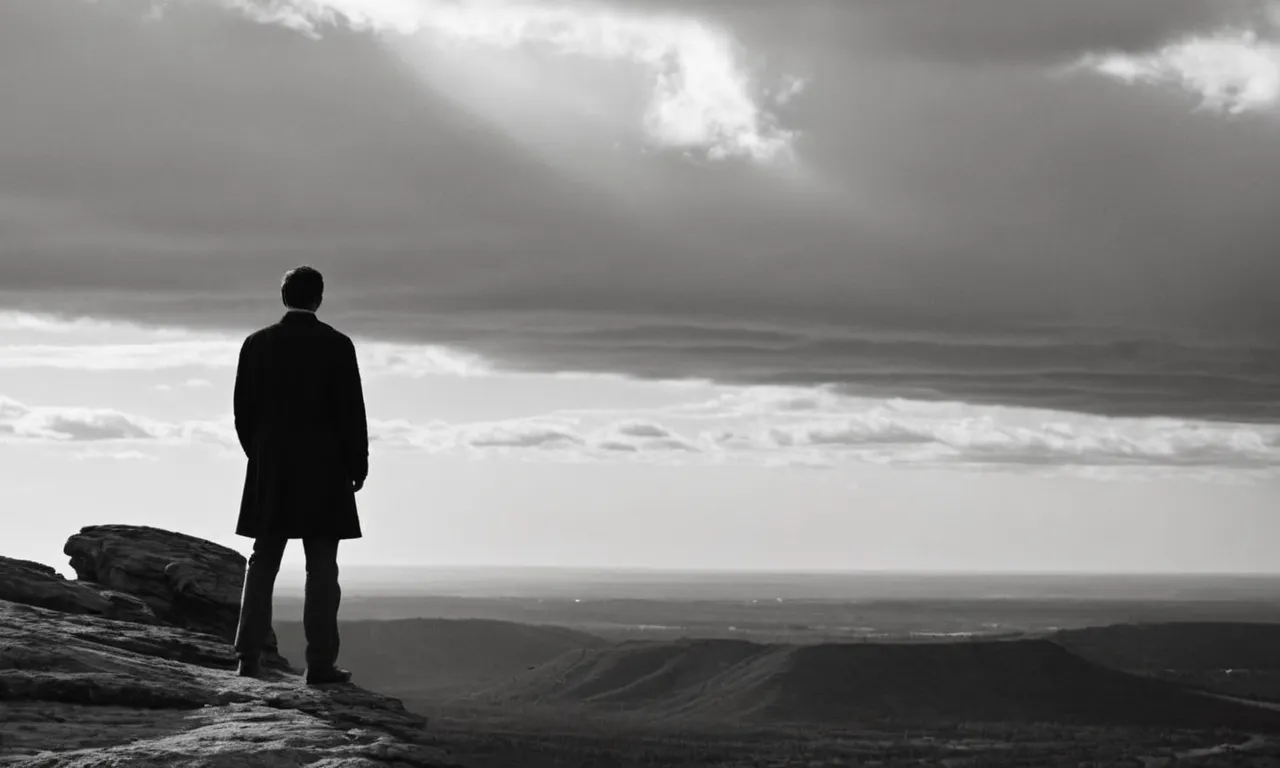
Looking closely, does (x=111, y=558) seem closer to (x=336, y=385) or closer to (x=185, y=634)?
(x=185, y=634)

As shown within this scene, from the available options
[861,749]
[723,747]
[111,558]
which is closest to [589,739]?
[723,747]

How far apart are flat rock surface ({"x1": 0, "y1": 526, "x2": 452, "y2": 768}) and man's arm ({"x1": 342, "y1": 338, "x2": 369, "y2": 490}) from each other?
6.63 feet

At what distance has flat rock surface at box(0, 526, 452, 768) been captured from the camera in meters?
11.6

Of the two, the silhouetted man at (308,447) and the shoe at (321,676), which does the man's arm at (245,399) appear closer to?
the silhouetted man at (308,447)

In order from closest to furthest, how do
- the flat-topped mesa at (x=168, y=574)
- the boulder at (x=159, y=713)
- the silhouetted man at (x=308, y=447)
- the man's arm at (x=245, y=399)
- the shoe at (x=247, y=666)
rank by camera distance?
the boulder at (x=159, y=713) → the silhouetted man at (x=308, y=447) → the man's arm at (x=245, y=399) → the shoe at (x=247, y=666) → the flat-topped mesa at (x=168, y=574)

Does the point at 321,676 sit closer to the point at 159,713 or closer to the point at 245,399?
the point at 159,713

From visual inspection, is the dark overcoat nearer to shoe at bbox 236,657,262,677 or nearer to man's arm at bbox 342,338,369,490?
man's arm at bbox 342,338,369,490

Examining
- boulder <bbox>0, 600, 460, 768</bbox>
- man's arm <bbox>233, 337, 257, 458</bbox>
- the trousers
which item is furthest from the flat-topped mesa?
man's arm <bbox>233, 337, 257, 458</bbox>

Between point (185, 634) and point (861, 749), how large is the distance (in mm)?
178179

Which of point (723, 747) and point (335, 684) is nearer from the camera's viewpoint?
point (335, 684)

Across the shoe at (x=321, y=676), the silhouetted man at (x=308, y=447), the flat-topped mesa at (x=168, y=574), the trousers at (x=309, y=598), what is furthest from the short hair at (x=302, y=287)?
the flat-topped mesa at (x=168, y=574)

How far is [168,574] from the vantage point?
2072cm

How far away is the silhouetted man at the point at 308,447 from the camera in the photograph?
14789 mm

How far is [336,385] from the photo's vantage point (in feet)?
48.6
